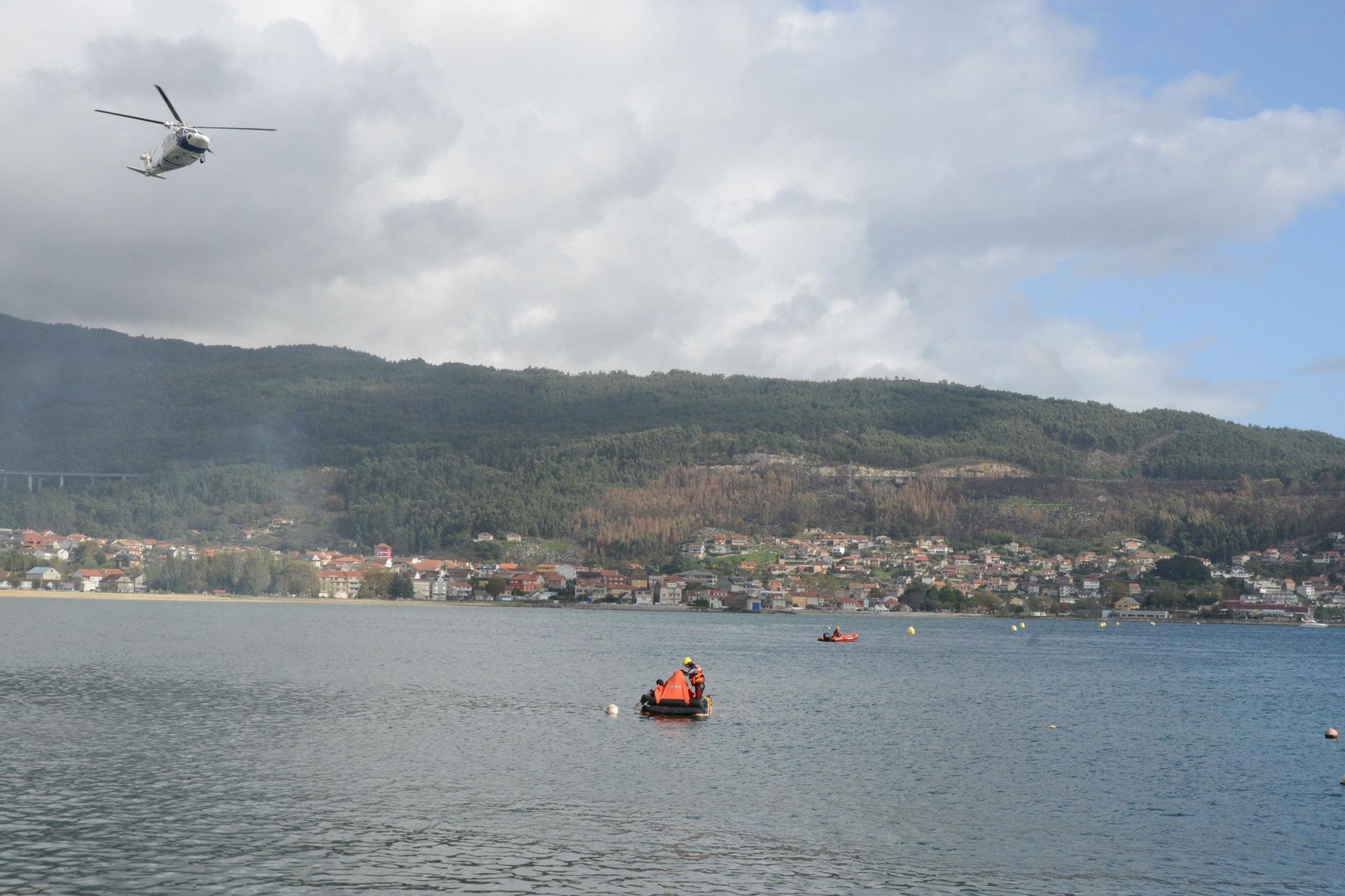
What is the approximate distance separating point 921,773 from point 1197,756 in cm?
1129

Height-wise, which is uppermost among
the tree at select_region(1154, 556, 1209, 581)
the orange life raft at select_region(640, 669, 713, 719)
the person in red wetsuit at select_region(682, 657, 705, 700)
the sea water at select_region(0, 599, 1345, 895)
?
the tree at select_region(1154, 556, 1209, 581)

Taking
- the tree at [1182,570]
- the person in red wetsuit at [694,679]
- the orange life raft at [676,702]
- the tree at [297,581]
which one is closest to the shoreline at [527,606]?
the tree at [297,581]

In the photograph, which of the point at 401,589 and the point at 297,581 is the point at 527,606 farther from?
the point at 297,581

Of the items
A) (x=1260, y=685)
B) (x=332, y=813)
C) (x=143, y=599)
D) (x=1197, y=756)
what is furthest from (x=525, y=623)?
(x=332, y=813)

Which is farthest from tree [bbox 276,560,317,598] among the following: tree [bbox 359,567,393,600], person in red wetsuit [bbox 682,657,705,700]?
person in red wetsuit [bbox 682,657,705,700]

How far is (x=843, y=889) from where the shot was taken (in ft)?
72.0

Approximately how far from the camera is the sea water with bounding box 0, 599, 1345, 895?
23.0m

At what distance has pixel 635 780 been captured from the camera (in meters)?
32.7

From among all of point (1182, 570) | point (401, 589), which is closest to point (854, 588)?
point (1182, 570)

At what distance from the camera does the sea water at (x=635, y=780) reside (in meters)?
23.0

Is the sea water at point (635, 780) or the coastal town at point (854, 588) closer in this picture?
the sea water at point (635, 780)

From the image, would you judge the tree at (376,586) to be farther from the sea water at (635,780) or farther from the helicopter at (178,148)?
the helicopter at (178,148)

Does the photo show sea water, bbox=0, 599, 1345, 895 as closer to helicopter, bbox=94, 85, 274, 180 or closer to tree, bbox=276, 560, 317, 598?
helicopter, bbox=94, 85, 274, 180

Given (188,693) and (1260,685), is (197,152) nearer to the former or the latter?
(188,693)
